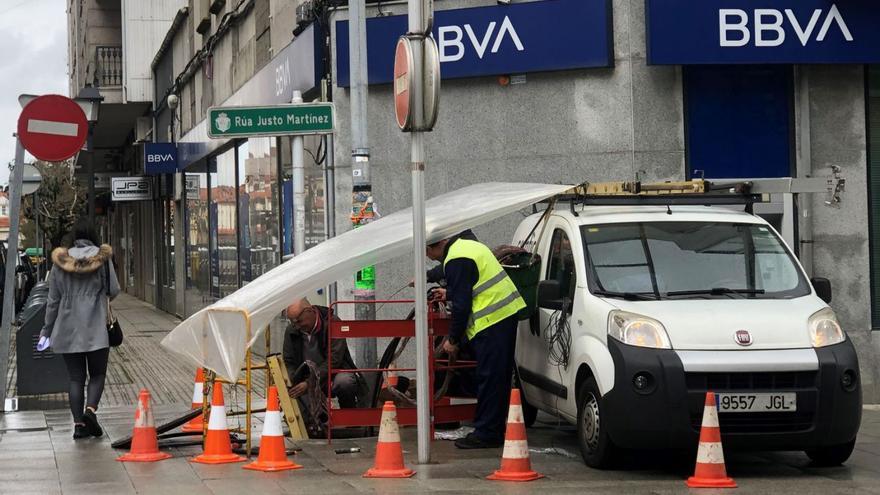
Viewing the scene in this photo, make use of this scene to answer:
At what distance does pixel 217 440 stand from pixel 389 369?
159cm

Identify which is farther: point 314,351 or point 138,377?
point 138,377

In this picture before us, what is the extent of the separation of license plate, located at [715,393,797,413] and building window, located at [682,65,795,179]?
5647 mm

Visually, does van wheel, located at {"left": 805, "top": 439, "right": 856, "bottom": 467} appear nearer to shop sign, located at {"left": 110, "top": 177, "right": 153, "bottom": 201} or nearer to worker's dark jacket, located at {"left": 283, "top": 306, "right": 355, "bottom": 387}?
worker's dark jacket, located at {"left": 283, "top": 306, "right": 355, "bottom": 387}

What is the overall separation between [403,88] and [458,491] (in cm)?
279

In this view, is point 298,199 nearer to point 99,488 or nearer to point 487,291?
point 487,291

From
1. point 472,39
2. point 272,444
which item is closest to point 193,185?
point 472,39

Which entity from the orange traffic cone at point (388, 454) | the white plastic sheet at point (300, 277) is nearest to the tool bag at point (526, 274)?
the white plastic sheet at point (300, 277)

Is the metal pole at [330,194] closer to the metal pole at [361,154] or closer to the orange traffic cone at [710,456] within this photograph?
the metal pole at [361,154]

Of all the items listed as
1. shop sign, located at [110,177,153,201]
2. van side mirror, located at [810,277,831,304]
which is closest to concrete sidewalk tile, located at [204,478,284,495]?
van side mirror, located at [810,277,831,304]

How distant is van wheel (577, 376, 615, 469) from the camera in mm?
8852

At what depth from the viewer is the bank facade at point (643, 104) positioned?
44.4 feet

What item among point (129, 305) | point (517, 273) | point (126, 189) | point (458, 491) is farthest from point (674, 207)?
point (129, 305)

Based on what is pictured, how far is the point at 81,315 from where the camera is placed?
36.7 ft

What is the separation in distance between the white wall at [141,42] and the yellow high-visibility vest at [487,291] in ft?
97.0
